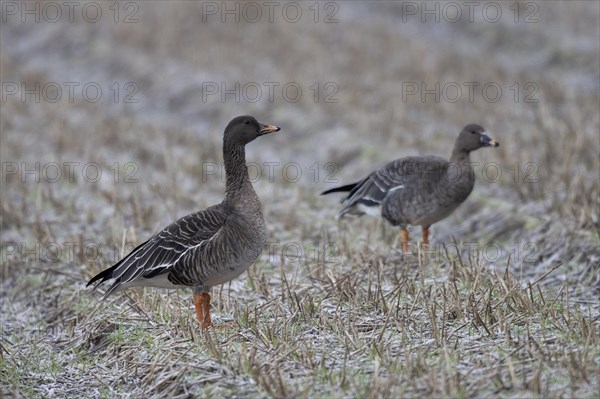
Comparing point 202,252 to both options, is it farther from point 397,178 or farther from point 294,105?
point 294,105

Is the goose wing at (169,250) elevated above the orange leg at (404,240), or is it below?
above

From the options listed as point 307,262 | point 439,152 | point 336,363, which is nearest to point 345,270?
point 307,262

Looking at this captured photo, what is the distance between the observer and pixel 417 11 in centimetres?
2353

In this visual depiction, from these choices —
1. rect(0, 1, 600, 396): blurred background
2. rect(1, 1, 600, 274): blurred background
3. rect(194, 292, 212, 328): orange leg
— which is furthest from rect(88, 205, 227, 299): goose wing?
rect(1, 1, 600, 274): blurred background

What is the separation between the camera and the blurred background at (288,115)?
31.5 ft

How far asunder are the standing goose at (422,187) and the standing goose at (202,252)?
2.50 m

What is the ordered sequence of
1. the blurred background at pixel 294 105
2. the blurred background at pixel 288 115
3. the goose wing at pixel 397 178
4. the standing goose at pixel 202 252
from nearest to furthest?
1. the standing goose at pixel 202 252
2. the goose wing at pixel 397 178
3. the blurred background at pixel 288 115
4. the blurred background at pixel 294 105

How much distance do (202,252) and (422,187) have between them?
318 centimetres

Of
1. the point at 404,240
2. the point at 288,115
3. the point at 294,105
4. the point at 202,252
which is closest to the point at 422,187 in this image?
the point at 404,240

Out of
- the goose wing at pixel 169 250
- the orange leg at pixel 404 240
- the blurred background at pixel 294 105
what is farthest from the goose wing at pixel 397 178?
the goose wing at pixel 169 250

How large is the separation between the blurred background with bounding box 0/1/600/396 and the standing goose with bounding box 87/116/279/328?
162 cm

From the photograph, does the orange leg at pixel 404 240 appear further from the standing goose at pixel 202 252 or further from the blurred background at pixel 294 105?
the standing goose at pixel 202 252

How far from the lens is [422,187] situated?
8.81m

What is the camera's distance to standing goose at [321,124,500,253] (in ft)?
28.6
